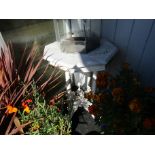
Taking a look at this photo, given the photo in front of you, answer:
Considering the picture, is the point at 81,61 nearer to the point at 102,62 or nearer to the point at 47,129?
the point at 102,62

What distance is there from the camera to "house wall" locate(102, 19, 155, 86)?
55.3 inches

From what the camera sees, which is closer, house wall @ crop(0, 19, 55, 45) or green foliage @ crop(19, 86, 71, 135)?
green foliage @ crop(19, 86, 71, 135)

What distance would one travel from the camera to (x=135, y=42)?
1.52 metres

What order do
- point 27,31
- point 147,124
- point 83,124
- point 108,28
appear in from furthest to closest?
point 83,124 < point 27,31 < point 108,28 < point 147,124

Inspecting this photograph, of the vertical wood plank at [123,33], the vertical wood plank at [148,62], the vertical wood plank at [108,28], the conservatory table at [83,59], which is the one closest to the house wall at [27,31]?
the conservatory table at [83,59]

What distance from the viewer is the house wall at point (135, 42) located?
55.3 inches

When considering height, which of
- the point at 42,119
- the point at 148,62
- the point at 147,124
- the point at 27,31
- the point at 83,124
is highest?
the point at 27,31

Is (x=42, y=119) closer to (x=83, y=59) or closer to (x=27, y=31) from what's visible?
(x=83, y=59)

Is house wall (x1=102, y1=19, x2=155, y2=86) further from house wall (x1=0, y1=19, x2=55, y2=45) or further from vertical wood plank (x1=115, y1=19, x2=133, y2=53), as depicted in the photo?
house wall (x1=0, y1=19, x2=55, y2=45)

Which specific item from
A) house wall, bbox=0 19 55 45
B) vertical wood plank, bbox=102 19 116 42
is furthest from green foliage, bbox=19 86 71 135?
vertical wood plank, bbox=102 19 116 42

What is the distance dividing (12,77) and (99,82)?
2.31 ft

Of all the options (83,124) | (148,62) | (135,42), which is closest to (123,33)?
(135,42)

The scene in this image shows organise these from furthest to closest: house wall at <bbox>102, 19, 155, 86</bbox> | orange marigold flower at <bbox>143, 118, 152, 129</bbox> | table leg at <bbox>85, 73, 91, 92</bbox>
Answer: table leg at <bbox>85, 73, 91, 92</bbox> → house wall at <bbox>102, 19, 155, 86</bbox> → orange marigold flower at <bbox>143, 118, 152, 129</bbox>
